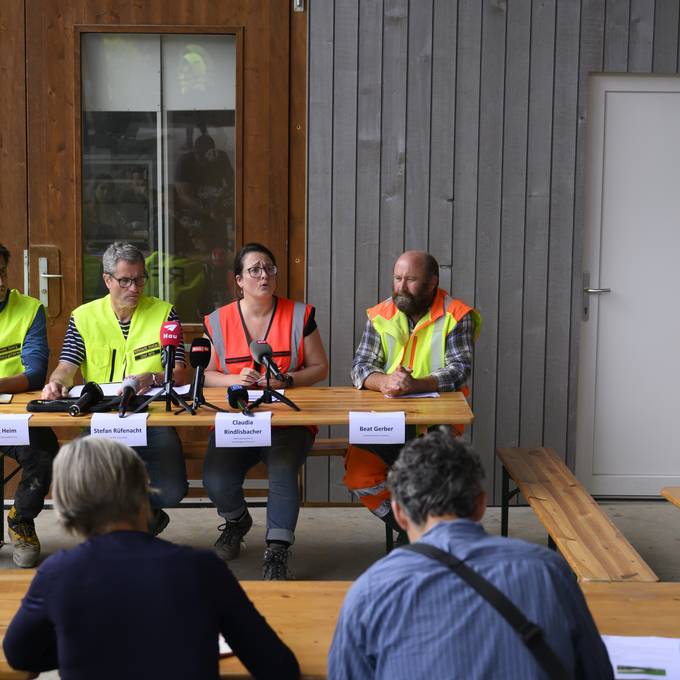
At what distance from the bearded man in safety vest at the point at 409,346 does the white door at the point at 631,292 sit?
124 centimetres

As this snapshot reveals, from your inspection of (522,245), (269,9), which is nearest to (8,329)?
(269,9)

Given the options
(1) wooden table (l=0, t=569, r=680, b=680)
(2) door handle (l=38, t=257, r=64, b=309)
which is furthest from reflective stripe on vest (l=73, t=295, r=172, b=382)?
(1) wooden table (l=0, t=569, r=680, b=680)

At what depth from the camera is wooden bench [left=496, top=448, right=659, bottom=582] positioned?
317 centimetres

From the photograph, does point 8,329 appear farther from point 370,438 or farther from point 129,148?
point 370,438

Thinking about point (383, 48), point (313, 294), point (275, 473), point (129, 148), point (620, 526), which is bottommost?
point (620, 526)

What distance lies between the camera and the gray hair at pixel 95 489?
180 centimetres

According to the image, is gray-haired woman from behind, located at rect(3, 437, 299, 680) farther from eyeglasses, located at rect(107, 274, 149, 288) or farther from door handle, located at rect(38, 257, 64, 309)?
door handle, located at rect(38, 257, 64, 309)

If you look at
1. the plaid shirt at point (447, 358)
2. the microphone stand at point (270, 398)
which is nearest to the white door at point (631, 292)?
the plaid shirt at point (447, 358)

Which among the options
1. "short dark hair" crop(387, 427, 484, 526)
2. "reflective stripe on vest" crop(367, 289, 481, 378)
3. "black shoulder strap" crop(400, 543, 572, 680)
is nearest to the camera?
"black shoulder strap" crop(400, 543, 572, 680)

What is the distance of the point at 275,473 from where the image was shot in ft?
13.1

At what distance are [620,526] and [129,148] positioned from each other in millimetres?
3147

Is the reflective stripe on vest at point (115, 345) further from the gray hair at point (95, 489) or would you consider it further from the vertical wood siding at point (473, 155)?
the gray hair at point (95, 489)

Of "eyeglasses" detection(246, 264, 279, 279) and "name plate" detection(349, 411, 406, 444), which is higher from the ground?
"eyeglasses" detection(246, 264, 279, 279)

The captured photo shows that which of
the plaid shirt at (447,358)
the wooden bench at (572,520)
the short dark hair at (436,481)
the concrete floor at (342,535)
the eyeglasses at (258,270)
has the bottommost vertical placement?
the concrete floor at (342,535)
